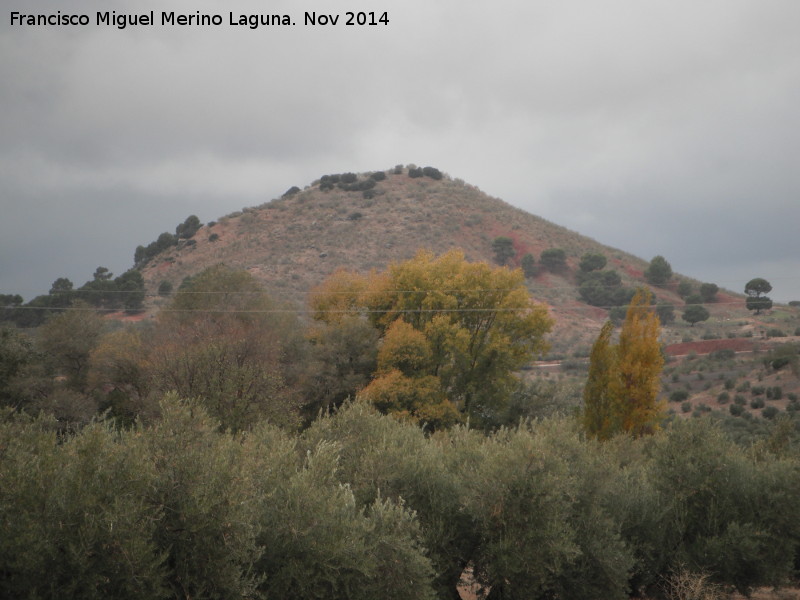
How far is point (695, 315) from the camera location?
80125mm

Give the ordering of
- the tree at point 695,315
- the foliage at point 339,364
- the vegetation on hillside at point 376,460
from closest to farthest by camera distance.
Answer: the vegetation on hillside at point 376,460
the foliage at point 339,364
the tree at point 695,315

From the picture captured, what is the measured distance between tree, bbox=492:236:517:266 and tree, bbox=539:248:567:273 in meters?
4.11

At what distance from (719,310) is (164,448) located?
85.2 m

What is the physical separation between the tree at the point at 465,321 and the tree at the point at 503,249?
4557 centimetres

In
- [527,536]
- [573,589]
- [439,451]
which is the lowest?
[573,589]

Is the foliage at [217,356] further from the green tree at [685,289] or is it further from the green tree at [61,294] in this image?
the green tree at [685,289]

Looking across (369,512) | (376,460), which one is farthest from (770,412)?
(369,512)

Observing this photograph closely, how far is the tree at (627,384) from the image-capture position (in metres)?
38.4

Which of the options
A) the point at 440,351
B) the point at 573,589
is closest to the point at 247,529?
the point at 573,589

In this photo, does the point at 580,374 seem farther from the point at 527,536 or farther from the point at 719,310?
Answer: the point at 527,536

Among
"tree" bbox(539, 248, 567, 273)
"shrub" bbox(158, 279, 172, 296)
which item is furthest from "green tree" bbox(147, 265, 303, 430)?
"tree" bbox(539, 248, 567, 273)

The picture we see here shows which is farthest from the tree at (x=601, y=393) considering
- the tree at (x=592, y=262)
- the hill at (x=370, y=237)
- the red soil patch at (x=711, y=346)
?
the tree at (x=592, y=262)

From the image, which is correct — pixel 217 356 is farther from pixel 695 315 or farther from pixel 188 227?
pixel 188 227

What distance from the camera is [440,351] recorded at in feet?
153
